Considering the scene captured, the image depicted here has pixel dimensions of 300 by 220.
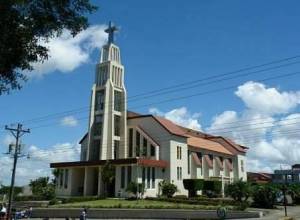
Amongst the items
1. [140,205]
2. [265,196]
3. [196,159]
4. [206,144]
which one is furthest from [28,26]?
[206,144]

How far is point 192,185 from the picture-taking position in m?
66.5

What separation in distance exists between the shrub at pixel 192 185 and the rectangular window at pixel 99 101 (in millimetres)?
17181

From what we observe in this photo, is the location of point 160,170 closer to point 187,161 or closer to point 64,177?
point 187,161

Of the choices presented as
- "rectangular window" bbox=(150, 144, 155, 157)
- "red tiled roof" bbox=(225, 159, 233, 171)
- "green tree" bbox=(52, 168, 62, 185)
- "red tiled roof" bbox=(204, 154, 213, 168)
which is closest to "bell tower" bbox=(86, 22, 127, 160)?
"rectangular window" bbox=(150, 144, 155, 157)

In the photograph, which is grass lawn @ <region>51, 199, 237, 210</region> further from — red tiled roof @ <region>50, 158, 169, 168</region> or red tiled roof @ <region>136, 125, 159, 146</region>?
red tiled roof @ <region>136, 125, 159, 146</region>

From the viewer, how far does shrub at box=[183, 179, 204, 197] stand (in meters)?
66.3

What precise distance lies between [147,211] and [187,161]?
2805 cm

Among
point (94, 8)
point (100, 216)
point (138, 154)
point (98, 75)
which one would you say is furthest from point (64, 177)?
point (94, 8)

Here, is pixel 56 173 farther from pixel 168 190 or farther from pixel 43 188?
pixel 168 190

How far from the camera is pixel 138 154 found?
2643 inches

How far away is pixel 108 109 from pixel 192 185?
17.1 m

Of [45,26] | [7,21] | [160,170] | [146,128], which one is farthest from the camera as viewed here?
[146,128]

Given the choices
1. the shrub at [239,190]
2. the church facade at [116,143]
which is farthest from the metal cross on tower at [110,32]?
the shrub at [239,190]

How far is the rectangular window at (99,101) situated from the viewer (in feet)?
225
